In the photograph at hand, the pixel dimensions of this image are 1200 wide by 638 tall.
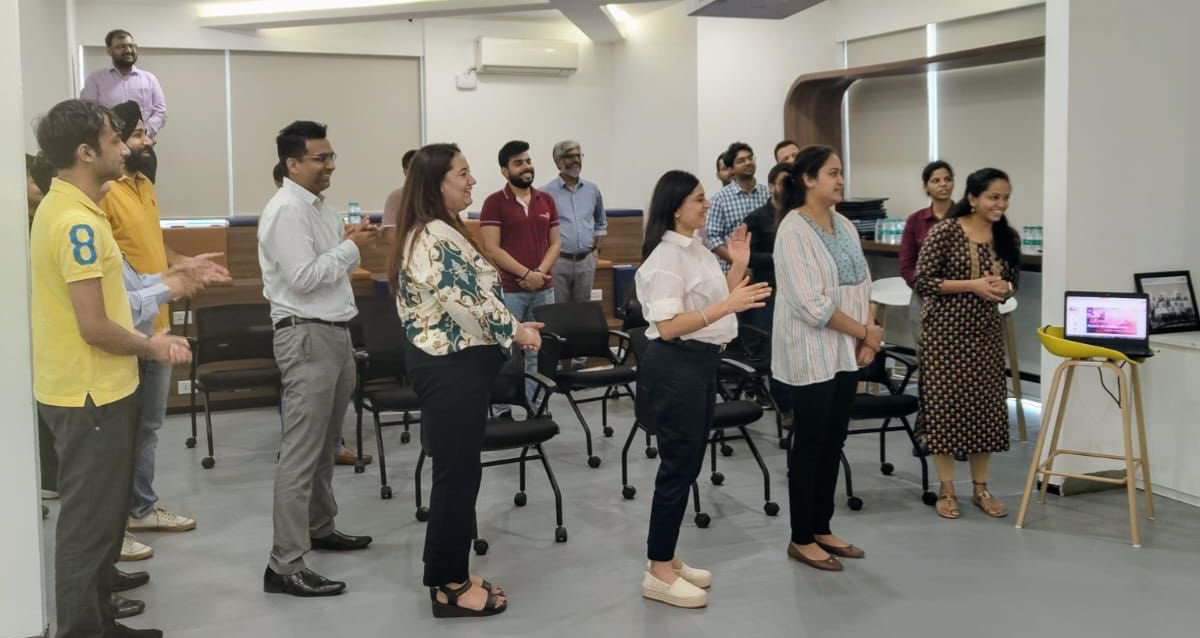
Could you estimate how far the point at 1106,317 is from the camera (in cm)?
445

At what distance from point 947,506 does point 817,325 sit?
1.36 meters

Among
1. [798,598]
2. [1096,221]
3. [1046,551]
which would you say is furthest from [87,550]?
[1096,221]

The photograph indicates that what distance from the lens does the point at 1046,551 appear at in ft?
13.7

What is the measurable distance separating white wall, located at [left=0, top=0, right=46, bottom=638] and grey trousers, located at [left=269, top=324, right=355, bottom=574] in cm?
76

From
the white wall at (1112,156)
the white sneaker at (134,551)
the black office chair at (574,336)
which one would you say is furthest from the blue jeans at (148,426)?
the white wall at (1112,156)

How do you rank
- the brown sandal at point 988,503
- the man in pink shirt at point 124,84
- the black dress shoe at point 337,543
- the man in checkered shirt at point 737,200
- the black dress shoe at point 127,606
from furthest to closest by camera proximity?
the man in pink shirt at point 124,84 < the man in checkered shirt at point 737,200 < the brown sandal at point 988,503 < the black dress shoe at point 337,543 < the black dress shoe at point 127,606

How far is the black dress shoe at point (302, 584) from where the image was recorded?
3736 millimetres

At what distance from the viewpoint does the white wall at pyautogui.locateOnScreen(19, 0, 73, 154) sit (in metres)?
6.87

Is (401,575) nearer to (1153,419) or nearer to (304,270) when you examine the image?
(304,270)

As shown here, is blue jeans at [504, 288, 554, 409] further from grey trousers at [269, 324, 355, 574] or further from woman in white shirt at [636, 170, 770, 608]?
woman in white shirt at [636, 170, 770, 608]

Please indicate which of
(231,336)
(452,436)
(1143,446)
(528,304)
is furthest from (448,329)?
(528,304)

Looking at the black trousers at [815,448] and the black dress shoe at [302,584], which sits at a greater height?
the black trousers at [815,448]

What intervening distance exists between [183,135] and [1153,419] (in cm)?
770

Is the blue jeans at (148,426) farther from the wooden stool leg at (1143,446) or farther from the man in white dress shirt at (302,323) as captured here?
the wooden stool leg at (1143,446)
